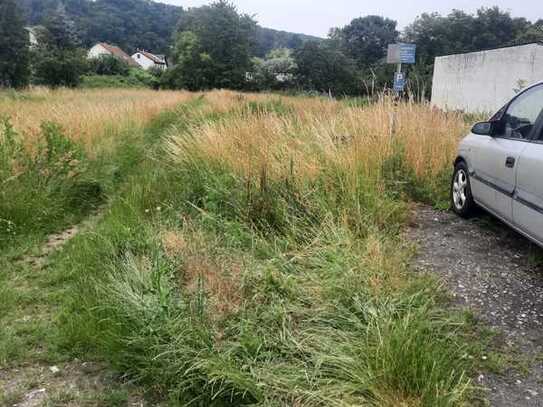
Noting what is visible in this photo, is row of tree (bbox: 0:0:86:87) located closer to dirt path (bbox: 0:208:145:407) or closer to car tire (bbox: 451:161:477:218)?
car tire (bbox: 451:161:477:218)

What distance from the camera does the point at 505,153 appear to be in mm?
3846

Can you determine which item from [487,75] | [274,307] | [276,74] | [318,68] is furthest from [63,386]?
[276,74]

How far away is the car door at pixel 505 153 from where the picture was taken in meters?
3.71

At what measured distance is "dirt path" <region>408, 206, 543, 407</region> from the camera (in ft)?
8.05

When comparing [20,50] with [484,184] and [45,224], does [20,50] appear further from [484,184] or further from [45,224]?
[484,184]

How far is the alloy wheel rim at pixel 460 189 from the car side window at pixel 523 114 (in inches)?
33.1

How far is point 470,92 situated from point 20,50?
1292 inches

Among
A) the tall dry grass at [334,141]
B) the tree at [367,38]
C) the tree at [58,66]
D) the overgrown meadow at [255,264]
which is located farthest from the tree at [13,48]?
the tree at [367,38]

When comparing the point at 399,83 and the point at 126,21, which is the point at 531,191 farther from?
the point at 126,21

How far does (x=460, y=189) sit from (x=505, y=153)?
1.30m

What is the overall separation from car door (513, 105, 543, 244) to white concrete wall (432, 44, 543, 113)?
15335 millimetres

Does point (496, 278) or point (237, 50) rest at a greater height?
point (237, 50)

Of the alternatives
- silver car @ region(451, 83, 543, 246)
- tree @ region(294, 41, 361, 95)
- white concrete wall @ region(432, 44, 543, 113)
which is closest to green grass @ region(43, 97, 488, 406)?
silver car @ region(451, 83, 543, 246)

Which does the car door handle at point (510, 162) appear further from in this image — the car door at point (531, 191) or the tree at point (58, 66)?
the tree at point (58, 66)
